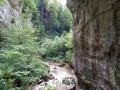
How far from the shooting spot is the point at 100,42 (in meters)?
5.98

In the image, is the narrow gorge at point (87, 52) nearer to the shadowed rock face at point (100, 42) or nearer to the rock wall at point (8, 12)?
the shadowed rock face at point (100, 42)

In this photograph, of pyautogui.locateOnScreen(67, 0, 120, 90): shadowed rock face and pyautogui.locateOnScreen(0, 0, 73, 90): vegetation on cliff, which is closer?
pyautogui.locateOnScreen(67, 0, 120, 90): shadowed rock face

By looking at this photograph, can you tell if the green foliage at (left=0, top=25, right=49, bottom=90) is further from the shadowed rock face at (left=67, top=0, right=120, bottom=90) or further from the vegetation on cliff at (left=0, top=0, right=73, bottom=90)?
the shadowed rock face at (left=67, top=0, right=120, bottom=90)

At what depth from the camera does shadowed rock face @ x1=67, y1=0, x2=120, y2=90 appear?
16.5ft

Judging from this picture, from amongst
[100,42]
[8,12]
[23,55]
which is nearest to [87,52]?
[100,42]

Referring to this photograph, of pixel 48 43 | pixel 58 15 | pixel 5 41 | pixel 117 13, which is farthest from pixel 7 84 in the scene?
pixel 58 15

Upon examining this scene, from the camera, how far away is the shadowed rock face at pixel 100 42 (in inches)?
198

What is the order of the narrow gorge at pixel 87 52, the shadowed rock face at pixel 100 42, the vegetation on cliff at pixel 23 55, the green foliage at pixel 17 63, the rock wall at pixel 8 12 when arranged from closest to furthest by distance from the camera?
the shadowed rock face at pixel 100 42 < the narrow gorge at pixel 87 52 < the green foliage at pixel 17 63 < the vegetation on cliff at pixel 23 55 < the rock wall at pixel 8 12

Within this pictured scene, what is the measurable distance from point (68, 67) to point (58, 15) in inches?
1151

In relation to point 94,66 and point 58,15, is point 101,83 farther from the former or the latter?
point 58,15

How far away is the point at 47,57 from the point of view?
2450 cm

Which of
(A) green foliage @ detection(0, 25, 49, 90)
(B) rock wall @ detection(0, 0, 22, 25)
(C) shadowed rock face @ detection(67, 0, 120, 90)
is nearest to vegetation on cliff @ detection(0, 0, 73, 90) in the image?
(A) green foliage @ detection(0, 25, 49, 90)

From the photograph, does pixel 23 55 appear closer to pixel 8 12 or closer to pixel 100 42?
pixel 100 42

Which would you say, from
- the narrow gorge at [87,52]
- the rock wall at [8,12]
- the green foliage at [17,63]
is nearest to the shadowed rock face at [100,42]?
the narrow gorge at [87,52]
